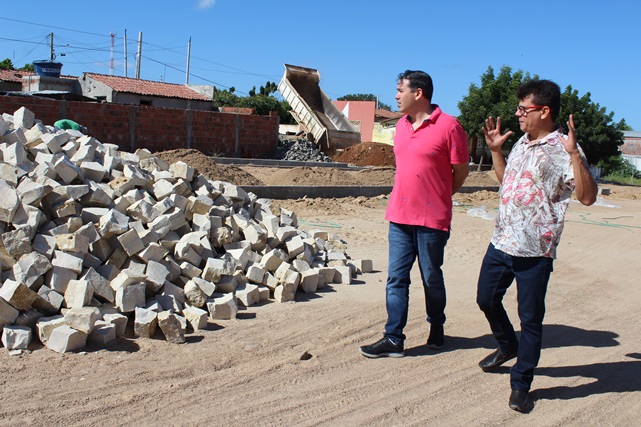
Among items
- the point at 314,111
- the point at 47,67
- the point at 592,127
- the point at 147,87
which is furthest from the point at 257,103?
the point at 592,127

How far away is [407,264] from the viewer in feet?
14.4

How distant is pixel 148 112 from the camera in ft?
73.6

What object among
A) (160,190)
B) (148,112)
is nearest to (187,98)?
(148,112)

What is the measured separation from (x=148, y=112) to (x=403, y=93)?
63.8 feet

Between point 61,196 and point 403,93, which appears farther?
point 61,196

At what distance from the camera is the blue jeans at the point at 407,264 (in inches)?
169

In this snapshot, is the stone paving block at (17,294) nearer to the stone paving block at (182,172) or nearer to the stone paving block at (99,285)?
the stone paving block at (99,285)

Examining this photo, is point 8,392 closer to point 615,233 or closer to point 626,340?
point 626,340

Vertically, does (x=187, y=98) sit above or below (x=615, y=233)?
above

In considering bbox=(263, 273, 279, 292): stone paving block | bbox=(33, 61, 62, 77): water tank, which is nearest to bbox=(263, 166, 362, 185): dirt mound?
bbox=(263, 273, 279, 292): stone paving block

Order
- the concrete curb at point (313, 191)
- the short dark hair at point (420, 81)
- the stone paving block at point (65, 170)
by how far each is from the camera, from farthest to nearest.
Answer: the concrete curb at point (313, 191)
the stone paving block at point (65, 170)
the short dark hair at point (420, 81)

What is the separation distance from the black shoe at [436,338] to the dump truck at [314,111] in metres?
23.5

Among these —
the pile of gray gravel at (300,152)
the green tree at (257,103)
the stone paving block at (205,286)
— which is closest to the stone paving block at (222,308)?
the stone paving block at (205,286)

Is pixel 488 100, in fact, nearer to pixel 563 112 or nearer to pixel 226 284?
pixel 563 112
